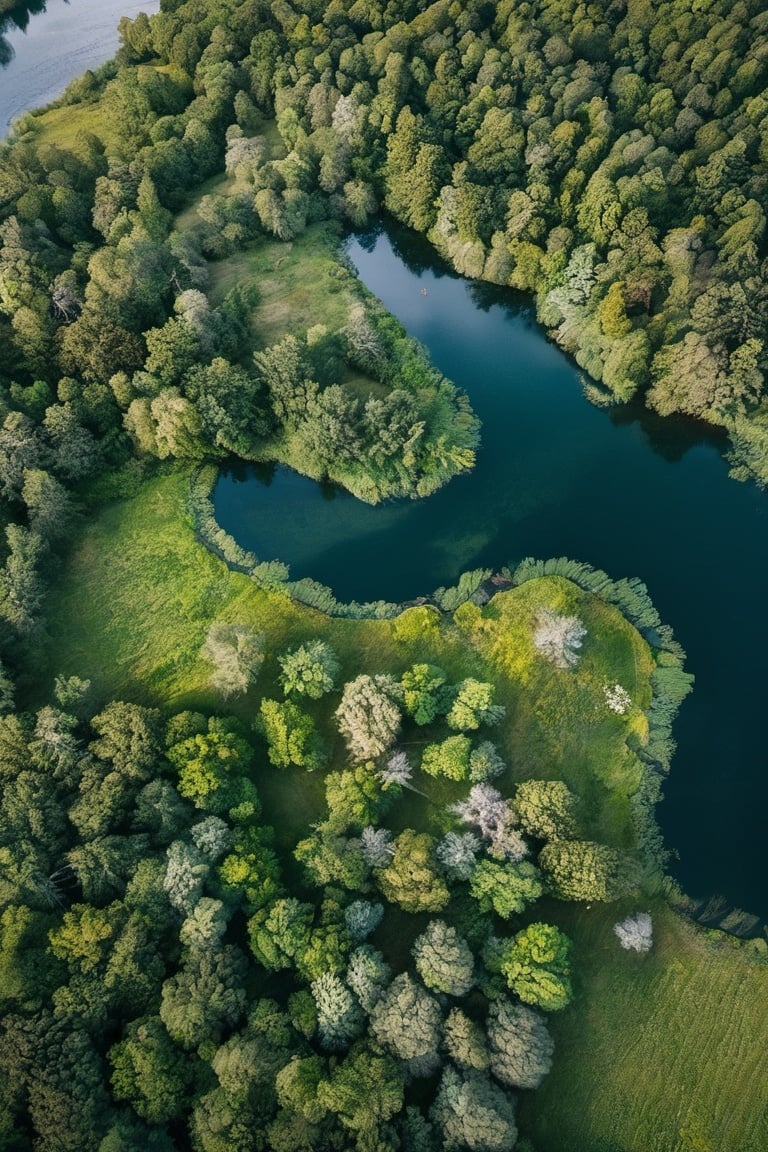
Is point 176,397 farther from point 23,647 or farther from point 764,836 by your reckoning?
point 764,836

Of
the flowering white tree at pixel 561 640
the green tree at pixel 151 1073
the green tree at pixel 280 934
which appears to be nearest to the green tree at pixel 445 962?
the green tree at pixel 280 934

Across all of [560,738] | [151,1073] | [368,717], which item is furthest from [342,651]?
[151,1073]

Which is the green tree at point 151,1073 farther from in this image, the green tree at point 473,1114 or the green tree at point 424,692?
the green tree at point 424,692

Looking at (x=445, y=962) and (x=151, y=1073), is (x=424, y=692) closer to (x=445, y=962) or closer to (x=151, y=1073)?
(x=445, y=962)

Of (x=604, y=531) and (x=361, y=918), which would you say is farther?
(x=604, y=531)

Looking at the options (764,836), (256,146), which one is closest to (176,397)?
(256,146)

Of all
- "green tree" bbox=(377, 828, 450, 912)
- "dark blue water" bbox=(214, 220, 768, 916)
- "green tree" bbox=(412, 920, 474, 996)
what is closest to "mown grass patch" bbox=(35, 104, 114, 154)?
"dark blue water" bbox=(214, 220, 768, 916)
